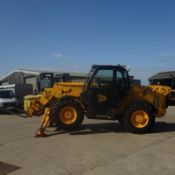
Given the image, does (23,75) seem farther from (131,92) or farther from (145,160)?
(145,160)

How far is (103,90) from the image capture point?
12828mm

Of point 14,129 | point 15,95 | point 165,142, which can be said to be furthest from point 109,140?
point 15,95

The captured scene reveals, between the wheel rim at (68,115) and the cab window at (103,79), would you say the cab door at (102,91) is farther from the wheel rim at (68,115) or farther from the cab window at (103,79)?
the wheel rim at (68,115)

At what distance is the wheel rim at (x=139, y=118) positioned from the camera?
12.5 meters

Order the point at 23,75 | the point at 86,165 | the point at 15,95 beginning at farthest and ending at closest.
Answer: the point at 23,75, the point at 15,95, the point at 86,165

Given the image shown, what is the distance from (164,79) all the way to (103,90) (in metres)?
15.3

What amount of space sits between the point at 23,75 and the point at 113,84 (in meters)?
32.5

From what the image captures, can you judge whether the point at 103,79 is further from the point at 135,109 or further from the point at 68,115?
the point at 68,115

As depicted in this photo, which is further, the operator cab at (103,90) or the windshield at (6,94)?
the windshield at (6,94)

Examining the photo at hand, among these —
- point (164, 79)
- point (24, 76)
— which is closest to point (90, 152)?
point (164, 79)

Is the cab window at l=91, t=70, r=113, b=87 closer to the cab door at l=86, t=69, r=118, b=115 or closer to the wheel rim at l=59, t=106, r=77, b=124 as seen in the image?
the cab door at l=86, t=69, r=118, b=115

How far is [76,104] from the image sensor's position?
41.6 ft

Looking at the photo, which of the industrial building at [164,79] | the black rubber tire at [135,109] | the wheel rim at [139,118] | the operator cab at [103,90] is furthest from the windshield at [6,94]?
the wheel rim at [139,118]

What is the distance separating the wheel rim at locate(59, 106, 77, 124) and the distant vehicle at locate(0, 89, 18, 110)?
1198cm
